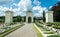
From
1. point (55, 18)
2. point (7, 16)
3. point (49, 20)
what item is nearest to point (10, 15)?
point (7, 16)

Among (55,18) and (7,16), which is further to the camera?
(55,18)

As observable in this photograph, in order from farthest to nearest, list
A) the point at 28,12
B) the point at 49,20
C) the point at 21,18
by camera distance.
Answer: the point at 21,18, the point at 28,12, the point at 49,20

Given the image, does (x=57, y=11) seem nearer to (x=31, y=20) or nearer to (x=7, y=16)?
(x=31, y=20)

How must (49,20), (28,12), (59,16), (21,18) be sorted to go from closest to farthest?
(49,20)
(59,16)
(28,12)
(21,18)

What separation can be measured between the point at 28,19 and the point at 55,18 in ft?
39.8

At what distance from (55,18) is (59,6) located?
14.0ft

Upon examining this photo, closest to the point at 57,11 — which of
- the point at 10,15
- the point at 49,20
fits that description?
the point at 49,20

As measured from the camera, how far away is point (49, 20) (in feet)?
139

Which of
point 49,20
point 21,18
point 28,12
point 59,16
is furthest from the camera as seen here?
point 21,18

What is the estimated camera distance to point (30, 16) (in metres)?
55.8

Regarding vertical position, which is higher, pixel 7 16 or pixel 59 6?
pixel 59 6

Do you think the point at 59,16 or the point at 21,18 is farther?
the point at 21,18

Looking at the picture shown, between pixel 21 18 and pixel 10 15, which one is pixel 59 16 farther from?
pixel 21 18

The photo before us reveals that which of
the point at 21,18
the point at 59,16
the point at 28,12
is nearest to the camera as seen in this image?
the point at 59,16
